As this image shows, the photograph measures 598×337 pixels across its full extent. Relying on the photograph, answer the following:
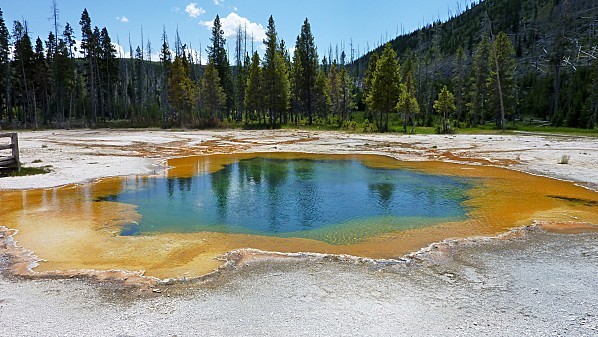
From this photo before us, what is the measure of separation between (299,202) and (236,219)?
10.5ft

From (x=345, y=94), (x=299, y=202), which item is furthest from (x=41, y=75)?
(x=299, y=202)

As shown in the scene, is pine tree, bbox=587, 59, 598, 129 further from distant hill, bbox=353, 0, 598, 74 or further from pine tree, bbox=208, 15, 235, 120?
pine tree, bbox=208, 15, 235, 120

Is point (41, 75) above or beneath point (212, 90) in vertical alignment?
above

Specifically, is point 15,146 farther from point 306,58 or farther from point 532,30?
point 532,30

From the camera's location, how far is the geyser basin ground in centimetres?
892

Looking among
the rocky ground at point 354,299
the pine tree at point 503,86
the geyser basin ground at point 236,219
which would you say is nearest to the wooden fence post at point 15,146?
the geyser basin ground at point 236,219

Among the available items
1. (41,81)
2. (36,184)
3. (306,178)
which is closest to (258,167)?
(306,178)

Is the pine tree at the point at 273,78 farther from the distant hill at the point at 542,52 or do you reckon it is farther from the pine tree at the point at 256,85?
the distant hill at the point at 542,52

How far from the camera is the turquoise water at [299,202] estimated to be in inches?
451

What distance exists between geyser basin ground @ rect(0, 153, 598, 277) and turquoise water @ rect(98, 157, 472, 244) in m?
0.06

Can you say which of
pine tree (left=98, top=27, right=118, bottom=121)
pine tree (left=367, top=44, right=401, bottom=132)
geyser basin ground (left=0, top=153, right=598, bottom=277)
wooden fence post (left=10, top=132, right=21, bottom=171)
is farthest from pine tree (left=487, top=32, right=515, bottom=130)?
pine tree (left=98, top=27, right=118, bottom=121)

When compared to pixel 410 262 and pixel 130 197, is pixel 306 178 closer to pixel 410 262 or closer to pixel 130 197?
pixel 130 197

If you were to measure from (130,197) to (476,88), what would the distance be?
5878 centimetres

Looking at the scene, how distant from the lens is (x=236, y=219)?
12.5 metres
